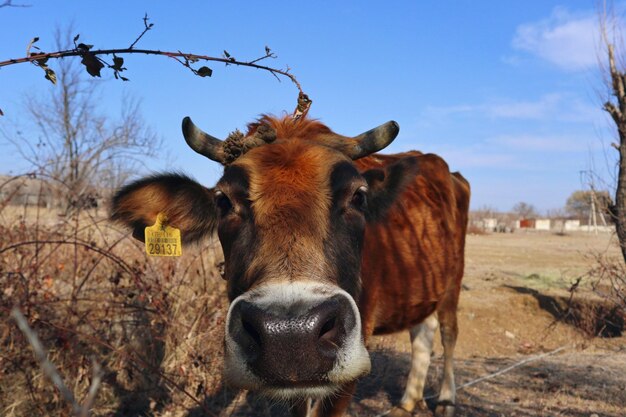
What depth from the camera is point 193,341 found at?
6020 millimetres

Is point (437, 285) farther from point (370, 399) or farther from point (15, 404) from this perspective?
point (15, 404)

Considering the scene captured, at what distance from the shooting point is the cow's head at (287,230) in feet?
7.54

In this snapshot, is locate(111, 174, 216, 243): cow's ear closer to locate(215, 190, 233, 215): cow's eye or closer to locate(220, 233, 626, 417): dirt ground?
locate(215, 190, 233, 215): cow's eye

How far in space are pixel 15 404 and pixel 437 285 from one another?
4166 millimetres

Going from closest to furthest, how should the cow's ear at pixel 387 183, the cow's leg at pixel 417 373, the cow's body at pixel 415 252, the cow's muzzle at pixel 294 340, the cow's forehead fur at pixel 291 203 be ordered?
the cow's muzzle at pixel 294 340 → the cow's forehead fur at pixel 291 203 → the cow's ear at pixel 387 183 → the cow's body at pixel 415 252 → the cow's leg at pixel 417 373

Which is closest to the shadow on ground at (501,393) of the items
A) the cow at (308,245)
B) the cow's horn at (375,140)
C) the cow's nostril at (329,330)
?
the cow at (308,245)

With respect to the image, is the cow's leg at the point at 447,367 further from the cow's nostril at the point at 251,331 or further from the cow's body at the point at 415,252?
the cow's nostril at the point at 251,331

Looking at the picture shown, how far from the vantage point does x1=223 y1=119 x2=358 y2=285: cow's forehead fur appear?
2.61 m

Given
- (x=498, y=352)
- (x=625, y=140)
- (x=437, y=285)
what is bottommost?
(x=498, y=352)

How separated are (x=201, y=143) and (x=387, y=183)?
144 centimetres

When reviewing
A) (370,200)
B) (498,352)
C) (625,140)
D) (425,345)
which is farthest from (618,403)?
(625,140)

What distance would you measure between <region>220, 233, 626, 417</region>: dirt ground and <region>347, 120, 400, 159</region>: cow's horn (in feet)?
9.34

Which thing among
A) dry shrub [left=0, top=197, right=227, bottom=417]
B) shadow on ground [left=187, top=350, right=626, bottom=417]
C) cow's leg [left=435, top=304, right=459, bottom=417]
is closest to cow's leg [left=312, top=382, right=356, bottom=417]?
dry shrub [left=0, top=197, right=227, bottom=417]

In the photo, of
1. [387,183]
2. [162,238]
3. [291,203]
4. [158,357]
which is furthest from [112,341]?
[291,203]
